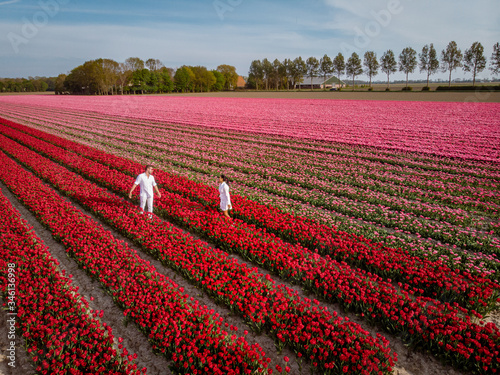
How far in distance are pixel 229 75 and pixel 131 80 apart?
48338 mm

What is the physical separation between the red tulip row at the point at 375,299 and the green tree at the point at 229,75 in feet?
538

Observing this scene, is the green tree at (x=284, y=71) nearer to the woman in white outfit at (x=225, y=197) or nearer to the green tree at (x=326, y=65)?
the green tree at (x=326, y=65)

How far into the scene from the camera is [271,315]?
250 inches

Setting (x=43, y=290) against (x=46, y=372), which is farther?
(x=43, y=290)

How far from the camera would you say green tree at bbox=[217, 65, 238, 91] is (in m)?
164

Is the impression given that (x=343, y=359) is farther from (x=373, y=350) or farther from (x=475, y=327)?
(x=475, y=327)

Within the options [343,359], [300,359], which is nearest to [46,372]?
[300,359]

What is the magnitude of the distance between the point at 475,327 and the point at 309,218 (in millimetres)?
5939

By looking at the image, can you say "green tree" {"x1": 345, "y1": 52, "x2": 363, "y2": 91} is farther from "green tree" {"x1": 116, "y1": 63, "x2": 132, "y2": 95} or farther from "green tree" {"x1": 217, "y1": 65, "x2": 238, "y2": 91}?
"green tree" {"x1": 116, "y1": 63, "x2": 132, "y2": 95}

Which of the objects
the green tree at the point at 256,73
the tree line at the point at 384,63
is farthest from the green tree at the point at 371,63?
the green tree at the point at 256,73

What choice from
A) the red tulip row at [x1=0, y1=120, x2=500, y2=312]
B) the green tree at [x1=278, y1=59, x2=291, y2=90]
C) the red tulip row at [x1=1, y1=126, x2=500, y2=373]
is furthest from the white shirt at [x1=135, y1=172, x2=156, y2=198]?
the green tree at [x1=278, y1=59, x2=291, y2=90]

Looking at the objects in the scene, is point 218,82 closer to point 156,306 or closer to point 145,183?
point 145,183

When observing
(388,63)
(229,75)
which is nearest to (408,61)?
(388,63)

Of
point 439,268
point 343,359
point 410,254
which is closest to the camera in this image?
point 343,359
